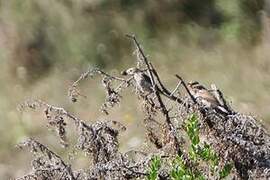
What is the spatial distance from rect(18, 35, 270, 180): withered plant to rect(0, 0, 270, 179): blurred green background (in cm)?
510

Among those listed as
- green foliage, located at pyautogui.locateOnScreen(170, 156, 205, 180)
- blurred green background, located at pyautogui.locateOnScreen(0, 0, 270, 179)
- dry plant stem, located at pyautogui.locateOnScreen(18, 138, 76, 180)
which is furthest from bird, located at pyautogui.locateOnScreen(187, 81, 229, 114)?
blurred green background, located at pyautogui.locateOnScreen(0, 0, 270, 179)

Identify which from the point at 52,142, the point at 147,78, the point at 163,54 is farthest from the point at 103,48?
the point at 147,78

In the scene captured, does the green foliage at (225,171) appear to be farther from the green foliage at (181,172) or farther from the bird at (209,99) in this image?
the bird at (209,99)

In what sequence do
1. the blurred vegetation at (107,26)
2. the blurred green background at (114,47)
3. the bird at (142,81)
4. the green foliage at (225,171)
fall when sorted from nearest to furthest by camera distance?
the green foliage at (225,171) < the bird at (142,81) < the blurred green background at (114,47) < the blurred vegetation at (107,26)

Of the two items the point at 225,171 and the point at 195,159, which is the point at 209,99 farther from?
the point at 195,159

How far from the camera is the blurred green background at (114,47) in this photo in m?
10.9

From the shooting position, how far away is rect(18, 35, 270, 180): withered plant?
5.06 meters

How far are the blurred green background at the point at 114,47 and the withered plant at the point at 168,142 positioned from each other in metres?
5.10

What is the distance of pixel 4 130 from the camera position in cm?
1084

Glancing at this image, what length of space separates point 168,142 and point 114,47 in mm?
6237

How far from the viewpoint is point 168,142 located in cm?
520

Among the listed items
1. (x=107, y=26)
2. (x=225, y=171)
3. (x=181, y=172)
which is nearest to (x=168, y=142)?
(x=225, y=171)

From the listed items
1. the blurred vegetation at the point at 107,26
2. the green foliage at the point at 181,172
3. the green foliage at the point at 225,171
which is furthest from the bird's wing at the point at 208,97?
the blurred vegetation at the point at 107,26

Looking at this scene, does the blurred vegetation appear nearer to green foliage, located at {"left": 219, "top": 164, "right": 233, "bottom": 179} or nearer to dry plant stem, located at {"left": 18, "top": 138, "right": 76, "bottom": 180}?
dry plant stem, located at {"left": 18, "top": 138, "right": 76, "bottom": 180}
